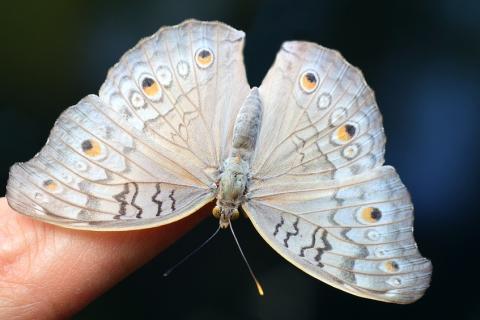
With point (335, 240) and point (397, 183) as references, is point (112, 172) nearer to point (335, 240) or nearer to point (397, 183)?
point (335, 240)

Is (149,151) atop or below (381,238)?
atop

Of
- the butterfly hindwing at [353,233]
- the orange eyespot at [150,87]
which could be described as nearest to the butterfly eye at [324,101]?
the butterfly hindwing at [353,233]

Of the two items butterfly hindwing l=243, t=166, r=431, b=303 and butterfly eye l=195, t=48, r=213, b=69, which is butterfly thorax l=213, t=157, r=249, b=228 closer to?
butterfly hindwing l=243, t=166, r=431, b=303

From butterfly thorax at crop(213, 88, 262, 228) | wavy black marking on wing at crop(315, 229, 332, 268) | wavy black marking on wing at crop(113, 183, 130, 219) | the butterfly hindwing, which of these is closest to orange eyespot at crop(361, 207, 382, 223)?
the butterfly hindwing

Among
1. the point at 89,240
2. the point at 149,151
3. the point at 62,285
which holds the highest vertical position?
the point at 149,151

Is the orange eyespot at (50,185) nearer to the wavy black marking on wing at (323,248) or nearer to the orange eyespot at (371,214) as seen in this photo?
the wavy black marking on wing at (323,248)

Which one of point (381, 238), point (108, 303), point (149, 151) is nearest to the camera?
point (381, 238)

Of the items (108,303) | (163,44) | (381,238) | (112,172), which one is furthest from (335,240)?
(108,303)
